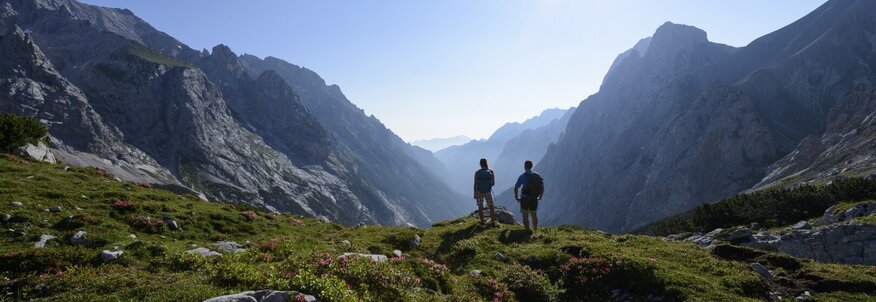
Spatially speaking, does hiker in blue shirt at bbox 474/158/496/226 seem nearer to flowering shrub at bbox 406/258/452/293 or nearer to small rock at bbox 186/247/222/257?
flowering shrub at bbox 406/258/452/293

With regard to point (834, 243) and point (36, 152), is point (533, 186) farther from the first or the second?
point (36, 152)

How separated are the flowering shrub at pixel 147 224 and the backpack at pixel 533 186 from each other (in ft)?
58.1

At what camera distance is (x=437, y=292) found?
13844mm

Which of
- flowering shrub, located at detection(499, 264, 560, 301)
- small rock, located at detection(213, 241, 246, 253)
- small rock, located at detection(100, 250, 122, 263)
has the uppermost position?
small rock, located at detection(100, 250, 122, 263)

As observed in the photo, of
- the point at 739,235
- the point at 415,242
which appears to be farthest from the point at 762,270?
the point at 739,235

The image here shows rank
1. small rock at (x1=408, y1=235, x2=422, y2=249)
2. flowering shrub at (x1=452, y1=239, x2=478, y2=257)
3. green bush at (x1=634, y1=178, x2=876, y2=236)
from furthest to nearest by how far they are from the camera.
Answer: green bush at (x1=634, y1=178, x2=876, y2=236) → small rock at (x1=408, y1=235, x2=422, y2=249) → flowering shrub at (x1=452, y1=239, x2=478, y2=257)

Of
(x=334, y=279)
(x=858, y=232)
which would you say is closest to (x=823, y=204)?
(x=858, y=232)

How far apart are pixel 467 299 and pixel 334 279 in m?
4.12

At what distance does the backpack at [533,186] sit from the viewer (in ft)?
78.8

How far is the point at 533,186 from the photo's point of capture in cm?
2406

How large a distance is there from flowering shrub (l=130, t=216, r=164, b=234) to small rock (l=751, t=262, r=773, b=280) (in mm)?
24565

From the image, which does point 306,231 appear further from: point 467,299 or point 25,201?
point 467,299

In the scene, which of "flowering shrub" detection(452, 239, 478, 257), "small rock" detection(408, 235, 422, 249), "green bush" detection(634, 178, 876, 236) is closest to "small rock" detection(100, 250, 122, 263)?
"small rock" detection(408, 235, 422, 249)

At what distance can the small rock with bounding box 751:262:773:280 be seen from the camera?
16281 millimetres
